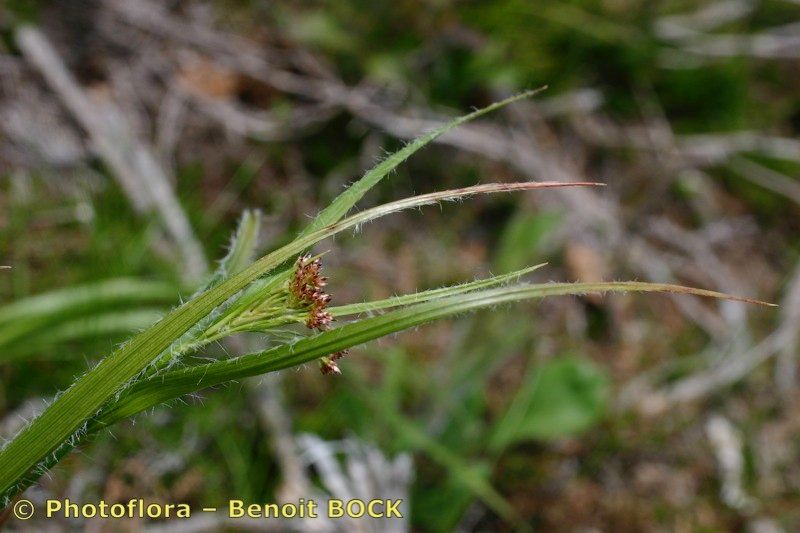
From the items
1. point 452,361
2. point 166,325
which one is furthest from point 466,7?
point 166,325

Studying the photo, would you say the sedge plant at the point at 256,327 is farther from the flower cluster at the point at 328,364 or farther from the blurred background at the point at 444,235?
the blurred background at the point at 444,235

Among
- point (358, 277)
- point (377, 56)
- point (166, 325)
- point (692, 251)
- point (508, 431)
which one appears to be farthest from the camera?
point (692, 251)

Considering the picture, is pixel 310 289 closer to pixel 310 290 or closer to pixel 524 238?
pixel 310 290

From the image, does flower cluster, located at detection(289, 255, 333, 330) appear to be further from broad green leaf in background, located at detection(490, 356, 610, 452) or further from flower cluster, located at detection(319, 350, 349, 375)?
broad green leaf in background, located at detection(490, 356, 610, 452)

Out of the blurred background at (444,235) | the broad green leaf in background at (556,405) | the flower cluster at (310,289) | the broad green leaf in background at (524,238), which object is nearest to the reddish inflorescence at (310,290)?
the flower cluster at (310,289)

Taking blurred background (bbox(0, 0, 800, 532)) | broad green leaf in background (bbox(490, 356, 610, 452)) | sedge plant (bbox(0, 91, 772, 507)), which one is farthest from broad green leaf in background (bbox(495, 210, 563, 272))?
sedge plant (bbox(0, 91, 772, 507))

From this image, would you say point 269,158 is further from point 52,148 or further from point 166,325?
point 166,325
